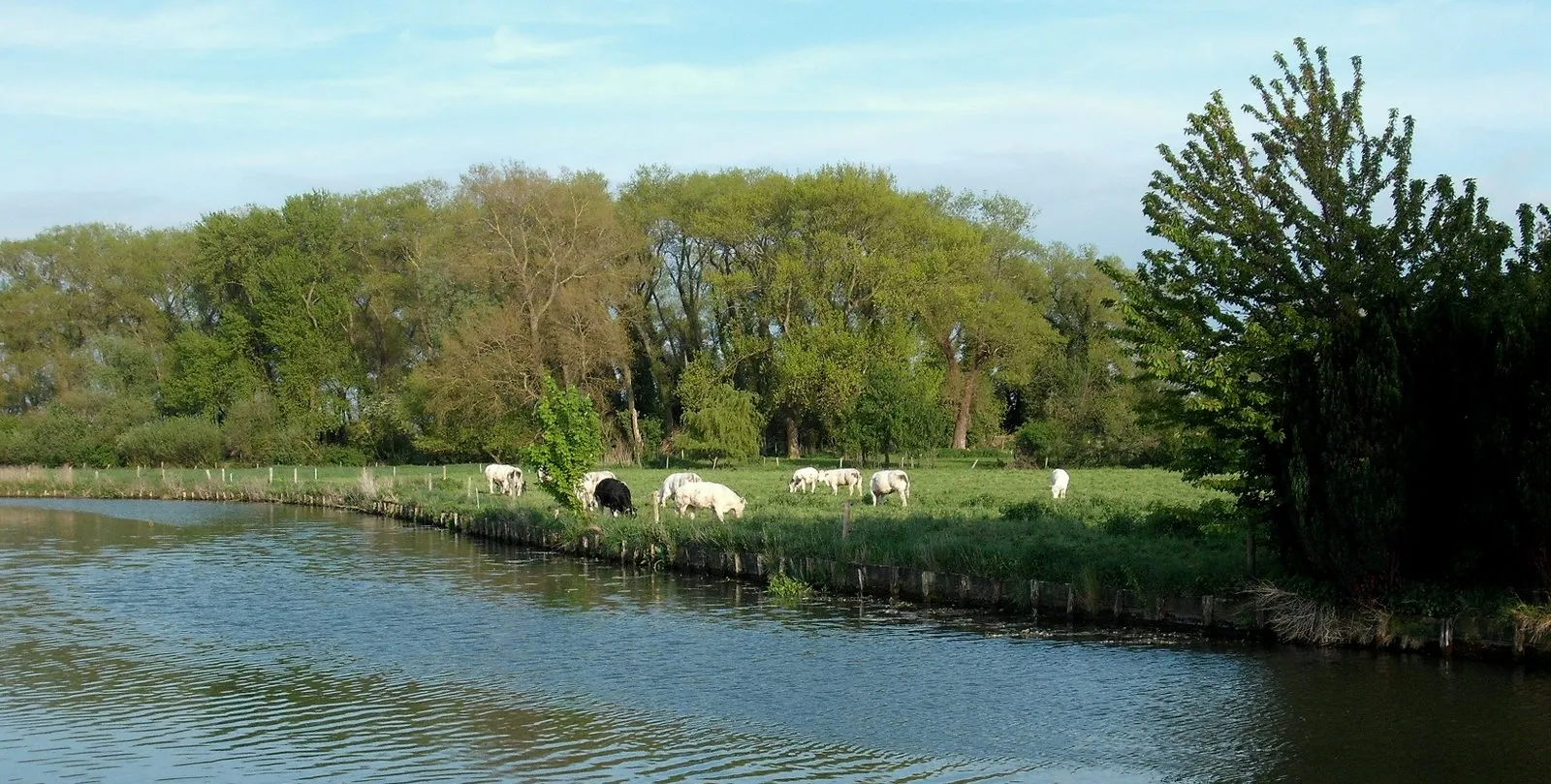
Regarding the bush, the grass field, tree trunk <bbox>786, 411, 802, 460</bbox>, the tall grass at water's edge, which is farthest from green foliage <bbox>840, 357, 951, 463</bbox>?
the bush

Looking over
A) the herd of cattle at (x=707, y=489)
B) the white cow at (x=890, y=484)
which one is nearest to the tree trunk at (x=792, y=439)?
the herd of cattle at (x=707, y=489)

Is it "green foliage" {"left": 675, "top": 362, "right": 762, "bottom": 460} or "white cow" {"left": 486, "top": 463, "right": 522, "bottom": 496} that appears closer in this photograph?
"white cow" {"left": 486, "top": 463, "right": 522, "bottom": 496}

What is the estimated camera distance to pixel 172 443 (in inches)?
2948

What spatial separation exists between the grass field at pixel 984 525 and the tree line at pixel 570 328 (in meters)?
13.4

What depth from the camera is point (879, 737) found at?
14.9 metres

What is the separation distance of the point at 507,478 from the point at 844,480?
44.3 feet

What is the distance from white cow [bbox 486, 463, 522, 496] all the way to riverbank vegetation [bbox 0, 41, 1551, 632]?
10.7ft

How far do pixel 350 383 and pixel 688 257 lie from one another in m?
22.6

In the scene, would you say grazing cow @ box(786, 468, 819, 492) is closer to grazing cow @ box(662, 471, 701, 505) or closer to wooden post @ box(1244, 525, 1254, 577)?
grazing cow @ box(662, 471, 701, 505)

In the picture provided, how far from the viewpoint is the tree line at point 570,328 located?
66.3 metres

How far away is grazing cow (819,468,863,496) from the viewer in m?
44.5

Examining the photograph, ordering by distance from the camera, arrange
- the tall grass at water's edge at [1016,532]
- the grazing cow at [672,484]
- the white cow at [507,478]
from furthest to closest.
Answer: the white cow at [507,478] < the grazing cow at [672,484] < the tall grass at water's edge at [1016,532]

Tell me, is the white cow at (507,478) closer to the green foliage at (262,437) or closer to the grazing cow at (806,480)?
the grazing cow at (806,480)

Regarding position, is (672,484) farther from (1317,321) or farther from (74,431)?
(74,431)
